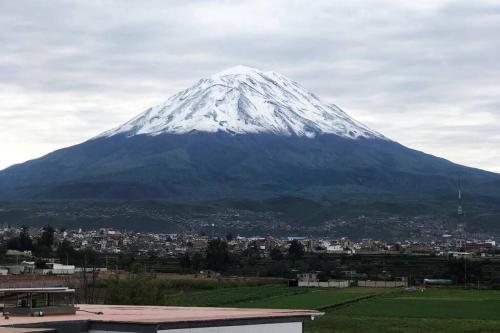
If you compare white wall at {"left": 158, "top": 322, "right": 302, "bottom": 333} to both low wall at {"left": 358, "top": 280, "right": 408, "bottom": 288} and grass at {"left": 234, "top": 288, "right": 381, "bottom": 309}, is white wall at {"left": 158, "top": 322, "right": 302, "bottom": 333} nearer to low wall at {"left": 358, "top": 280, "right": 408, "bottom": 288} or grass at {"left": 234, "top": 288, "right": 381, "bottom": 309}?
grass at {"left": 234, "top": 288, "right": 381, "bottom": 309}

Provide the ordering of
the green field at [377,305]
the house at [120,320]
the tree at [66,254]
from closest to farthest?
the house at [120,320]
the green field at [377,305]
the tree at [66,254]

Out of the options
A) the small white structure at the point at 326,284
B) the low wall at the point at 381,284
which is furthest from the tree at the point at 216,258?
the low wall at the point at 381,284

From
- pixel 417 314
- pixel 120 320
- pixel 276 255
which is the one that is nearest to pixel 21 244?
pixel 276 255

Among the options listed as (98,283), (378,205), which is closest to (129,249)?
(98,283)

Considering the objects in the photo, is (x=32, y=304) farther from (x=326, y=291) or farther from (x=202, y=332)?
(x=326, y=291)

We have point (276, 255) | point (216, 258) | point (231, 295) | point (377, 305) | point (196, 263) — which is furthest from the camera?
point (276, 255)

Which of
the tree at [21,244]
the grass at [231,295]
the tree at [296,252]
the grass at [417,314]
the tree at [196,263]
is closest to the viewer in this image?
the grass at [417,314]

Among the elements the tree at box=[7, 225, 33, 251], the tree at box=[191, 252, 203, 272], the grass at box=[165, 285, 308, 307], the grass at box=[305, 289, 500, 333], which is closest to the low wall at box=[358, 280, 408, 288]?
the grass at box=[165, 285, 308, 307]

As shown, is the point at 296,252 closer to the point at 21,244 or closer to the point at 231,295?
the point at 21,244

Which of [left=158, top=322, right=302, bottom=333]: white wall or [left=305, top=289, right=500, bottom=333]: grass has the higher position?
[left=158, top=322, right=302, bottom=333]: white wall

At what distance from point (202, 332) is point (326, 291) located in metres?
47.3

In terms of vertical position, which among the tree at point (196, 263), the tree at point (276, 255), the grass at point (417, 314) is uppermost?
the tree at point (276, 255)

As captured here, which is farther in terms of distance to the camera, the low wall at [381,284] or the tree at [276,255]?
the tree at [276,255]

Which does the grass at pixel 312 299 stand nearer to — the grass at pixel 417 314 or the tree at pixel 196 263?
the grass at pixel 417 314
